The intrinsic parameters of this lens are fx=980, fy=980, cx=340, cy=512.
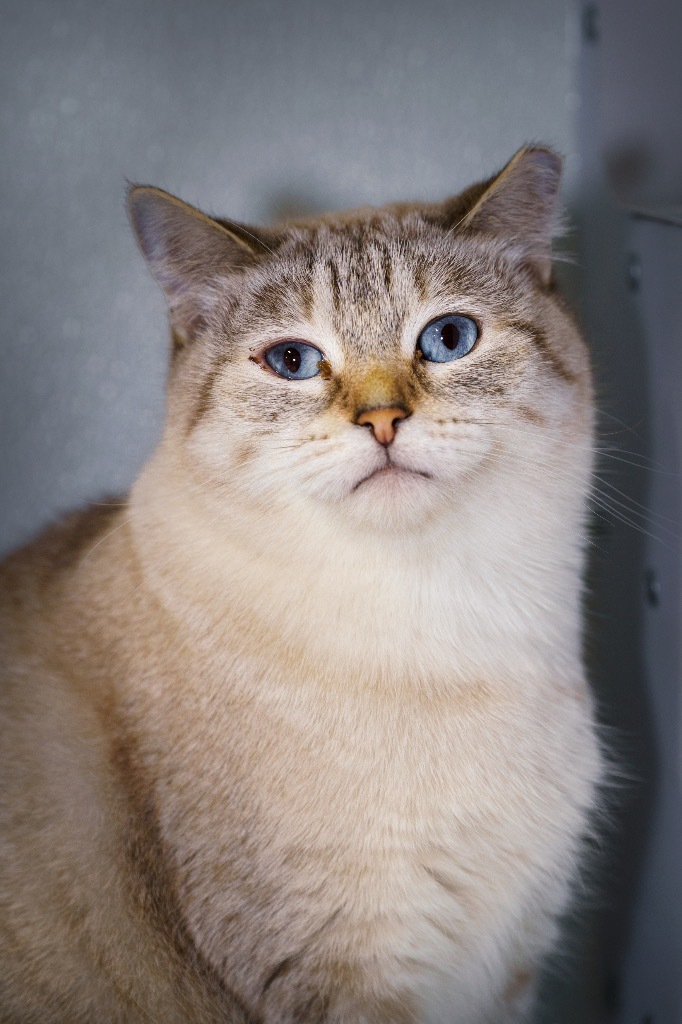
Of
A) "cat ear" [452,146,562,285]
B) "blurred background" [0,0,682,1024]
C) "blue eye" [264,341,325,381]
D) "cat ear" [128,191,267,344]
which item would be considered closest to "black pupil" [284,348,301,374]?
"blue eye" [264,341,325,381]

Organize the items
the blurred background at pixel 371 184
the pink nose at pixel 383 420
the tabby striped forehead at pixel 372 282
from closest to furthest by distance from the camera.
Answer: the pink nose at pixel 383 420, the tabby striped forehead at pixel 372 282, the blurred background at pixel 371 184

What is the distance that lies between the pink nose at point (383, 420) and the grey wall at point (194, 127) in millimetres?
719

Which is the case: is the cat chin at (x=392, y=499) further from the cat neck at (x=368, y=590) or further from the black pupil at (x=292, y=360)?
the black pupil at (x=292, y=360)

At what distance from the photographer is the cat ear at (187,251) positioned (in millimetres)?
1229

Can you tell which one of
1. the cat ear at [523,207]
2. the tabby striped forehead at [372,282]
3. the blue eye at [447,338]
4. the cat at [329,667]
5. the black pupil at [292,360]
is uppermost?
the cat ear at [523,207]

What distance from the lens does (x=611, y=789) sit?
5.06 feet

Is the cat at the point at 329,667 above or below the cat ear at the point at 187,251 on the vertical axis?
below

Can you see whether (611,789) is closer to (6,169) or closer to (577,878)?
(577,878)

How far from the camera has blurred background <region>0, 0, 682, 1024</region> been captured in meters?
1.56

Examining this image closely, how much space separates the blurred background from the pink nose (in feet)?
1.84

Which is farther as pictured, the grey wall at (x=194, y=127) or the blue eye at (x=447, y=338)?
the grey wall at (x=194, y=127)

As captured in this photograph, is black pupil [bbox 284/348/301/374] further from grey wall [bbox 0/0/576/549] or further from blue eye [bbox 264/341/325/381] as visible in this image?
grey wall [bbox 0/0/576/549]

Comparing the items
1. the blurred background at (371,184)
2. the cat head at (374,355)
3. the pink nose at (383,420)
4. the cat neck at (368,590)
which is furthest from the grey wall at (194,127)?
the pink nose at (383,420)

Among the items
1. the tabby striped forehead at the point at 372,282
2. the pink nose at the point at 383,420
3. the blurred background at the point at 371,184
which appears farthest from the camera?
the blurred background at the point at 371,184
